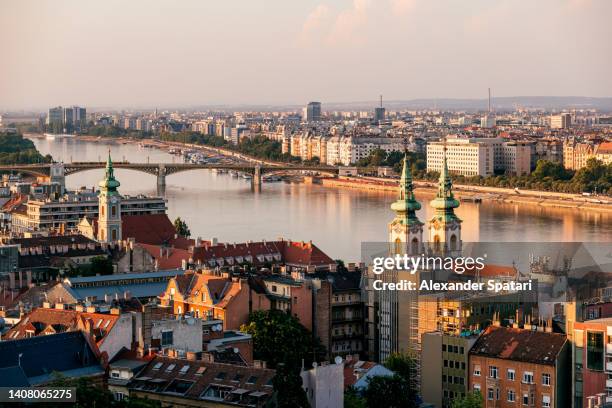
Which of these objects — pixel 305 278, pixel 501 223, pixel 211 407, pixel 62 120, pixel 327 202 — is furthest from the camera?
pixel 62 120

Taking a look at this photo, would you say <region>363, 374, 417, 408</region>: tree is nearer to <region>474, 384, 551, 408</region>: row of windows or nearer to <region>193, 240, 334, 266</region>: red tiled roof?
<region>474, 384, 551, 408</region>: row of windows

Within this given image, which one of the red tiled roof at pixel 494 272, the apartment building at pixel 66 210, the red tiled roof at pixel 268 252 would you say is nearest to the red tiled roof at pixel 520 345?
the red tiled roof at pixel 494 272

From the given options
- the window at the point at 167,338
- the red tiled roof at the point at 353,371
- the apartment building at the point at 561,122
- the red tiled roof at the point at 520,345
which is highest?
the window at the point at 167,338

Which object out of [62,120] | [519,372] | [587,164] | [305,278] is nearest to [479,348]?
[519,372]

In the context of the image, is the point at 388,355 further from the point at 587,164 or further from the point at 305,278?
the point at 587,164

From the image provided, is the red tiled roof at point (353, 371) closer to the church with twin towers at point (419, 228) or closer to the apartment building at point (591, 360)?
the apartment building at point (591, 360)

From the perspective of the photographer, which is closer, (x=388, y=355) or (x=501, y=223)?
(x=388, y=355)

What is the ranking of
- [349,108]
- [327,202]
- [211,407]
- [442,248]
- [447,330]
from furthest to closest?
[349,108], [327,202], [442,248], [447,330], [211,407]
